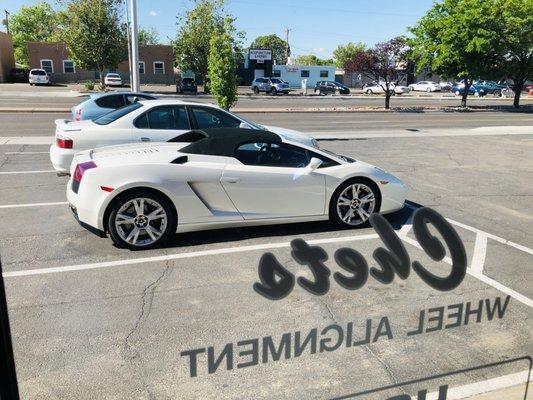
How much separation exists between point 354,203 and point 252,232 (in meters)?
1.45

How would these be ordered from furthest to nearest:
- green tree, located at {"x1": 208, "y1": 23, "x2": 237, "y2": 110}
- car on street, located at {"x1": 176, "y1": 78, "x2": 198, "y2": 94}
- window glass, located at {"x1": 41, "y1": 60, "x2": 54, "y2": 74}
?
window glass, located at {"x1": 41, "y1": 60, "x2": 54, "y2": 74} → car on street, located at {"x1": 176, "y1": 78, "x2": 198, "y2": 94} → green tree, located at {"x1": 208, "y1": 23, "x2": 237, "y2": 110}

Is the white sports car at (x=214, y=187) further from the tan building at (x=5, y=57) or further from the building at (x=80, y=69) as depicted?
the tan building at (x=5, y=57)

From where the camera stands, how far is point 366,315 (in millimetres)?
4254

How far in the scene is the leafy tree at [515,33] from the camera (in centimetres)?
3130

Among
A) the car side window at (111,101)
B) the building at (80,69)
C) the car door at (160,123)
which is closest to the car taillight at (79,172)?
the car door at (160,123)

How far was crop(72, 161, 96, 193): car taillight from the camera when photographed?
18.2 feet

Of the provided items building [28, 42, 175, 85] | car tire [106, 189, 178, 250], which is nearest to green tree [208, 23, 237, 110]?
car tire [106, 189, 178, 250]

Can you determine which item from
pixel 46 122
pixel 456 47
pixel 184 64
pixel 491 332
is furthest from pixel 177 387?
pixel 184 64

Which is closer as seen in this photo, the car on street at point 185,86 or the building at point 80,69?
the car on street at point 185,86

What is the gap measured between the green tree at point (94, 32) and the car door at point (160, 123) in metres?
32.0

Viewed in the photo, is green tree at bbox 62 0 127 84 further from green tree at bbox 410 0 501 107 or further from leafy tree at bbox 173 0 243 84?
green tree at bbox 410 0 501 107

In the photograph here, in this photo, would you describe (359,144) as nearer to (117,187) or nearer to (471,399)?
(117,187)

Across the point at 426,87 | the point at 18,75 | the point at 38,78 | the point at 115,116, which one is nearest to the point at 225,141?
the point at 115,116

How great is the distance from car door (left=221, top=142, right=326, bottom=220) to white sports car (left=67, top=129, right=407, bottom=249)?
0.01m
